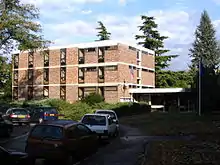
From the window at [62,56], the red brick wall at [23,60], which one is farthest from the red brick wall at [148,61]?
the red brick wall at [23,60]

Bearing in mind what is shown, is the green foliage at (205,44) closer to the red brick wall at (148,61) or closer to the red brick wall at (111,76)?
the red brick wall at (148,61)

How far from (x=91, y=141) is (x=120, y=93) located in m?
46.4

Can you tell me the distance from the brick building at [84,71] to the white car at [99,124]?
39.5m

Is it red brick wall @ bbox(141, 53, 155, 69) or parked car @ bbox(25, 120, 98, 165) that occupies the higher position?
red brick wall @ bbox(141, 53, 155, 69)

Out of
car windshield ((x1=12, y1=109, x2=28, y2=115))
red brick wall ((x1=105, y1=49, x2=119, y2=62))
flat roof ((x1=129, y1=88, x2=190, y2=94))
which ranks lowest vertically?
car windshield ((x1=12, y1=109, x2=28, y2=115))

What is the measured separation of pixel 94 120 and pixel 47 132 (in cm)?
831

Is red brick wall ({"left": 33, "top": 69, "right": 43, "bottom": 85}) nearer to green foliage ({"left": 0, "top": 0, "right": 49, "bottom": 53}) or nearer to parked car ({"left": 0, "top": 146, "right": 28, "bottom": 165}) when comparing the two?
green foliage ({"left": 0, "top": 0, "right": 49, "bottom": 53})

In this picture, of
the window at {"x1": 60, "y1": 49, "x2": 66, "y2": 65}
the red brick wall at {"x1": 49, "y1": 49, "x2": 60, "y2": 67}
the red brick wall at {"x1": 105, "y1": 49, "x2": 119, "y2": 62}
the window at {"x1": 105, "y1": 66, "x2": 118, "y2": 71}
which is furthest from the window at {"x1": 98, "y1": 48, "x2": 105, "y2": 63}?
the red brick wall at {"x1": 49, "y1": 49, "x2": 60, "y2": 67}

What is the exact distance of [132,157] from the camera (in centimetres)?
1525

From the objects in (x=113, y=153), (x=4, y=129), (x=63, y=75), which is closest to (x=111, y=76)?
(x=63, y=75)

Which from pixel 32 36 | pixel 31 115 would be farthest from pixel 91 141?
pixel 32 36

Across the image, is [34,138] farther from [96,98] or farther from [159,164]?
[96,98]

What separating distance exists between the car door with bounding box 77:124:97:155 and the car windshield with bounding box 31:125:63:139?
52.7 inches

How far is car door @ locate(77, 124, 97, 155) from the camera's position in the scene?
47.9 feet
